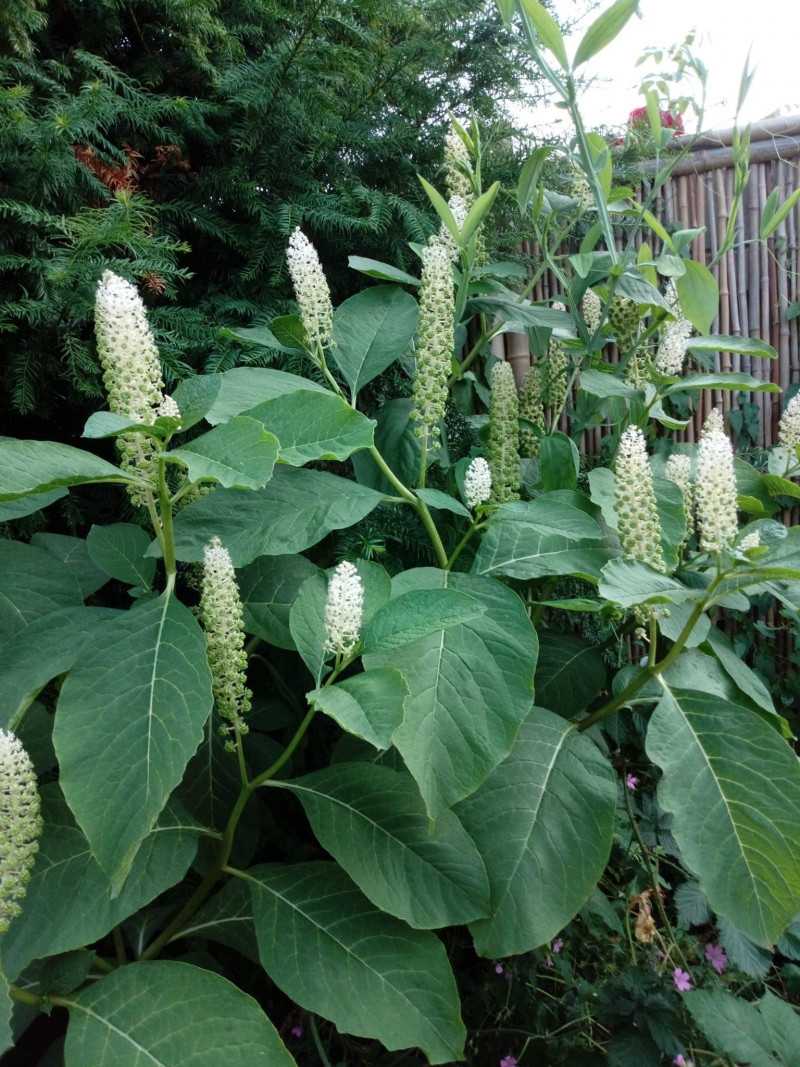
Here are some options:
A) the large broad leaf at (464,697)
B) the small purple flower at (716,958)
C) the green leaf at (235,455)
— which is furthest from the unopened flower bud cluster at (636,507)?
the small purple flower at (716,958)

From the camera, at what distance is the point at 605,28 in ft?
2.90

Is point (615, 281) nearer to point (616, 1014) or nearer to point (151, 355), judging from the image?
point (151, 355)

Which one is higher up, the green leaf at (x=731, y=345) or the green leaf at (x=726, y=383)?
the green leaf at (x=731, y=345)

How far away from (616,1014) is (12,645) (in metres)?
0.78

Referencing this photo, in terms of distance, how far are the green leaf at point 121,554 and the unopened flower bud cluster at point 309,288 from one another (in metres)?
0.34

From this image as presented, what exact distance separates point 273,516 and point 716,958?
0.99 meters

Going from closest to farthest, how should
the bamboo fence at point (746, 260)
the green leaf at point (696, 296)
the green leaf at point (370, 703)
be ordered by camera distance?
the green leaf at point (370, 703)
the green leaf at point (696, 296)
the bamboo fence at point (746, 260)

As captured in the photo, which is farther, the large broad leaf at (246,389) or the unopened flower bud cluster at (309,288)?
the unopened flower bud cluster at (309,288)

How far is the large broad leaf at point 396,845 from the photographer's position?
68 cm

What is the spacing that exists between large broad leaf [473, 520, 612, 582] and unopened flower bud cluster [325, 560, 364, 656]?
261mm

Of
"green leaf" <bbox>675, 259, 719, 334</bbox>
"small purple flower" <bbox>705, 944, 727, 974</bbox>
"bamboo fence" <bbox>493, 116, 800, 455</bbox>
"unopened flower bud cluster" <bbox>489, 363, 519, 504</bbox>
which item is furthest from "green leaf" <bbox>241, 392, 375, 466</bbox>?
"bamboo fence" <bbox>493, 116, 800, 455</bbox>

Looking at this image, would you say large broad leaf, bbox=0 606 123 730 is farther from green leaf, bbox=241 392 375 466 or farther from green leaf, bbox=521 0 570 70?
green leaf, bbox=521 0 570 70

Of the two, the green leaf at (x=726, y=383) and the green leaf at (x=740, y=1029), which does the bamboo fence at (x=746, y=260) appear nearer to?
the green leaf at (x=726, y=383)

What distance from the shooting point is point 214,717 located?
0.91 m
